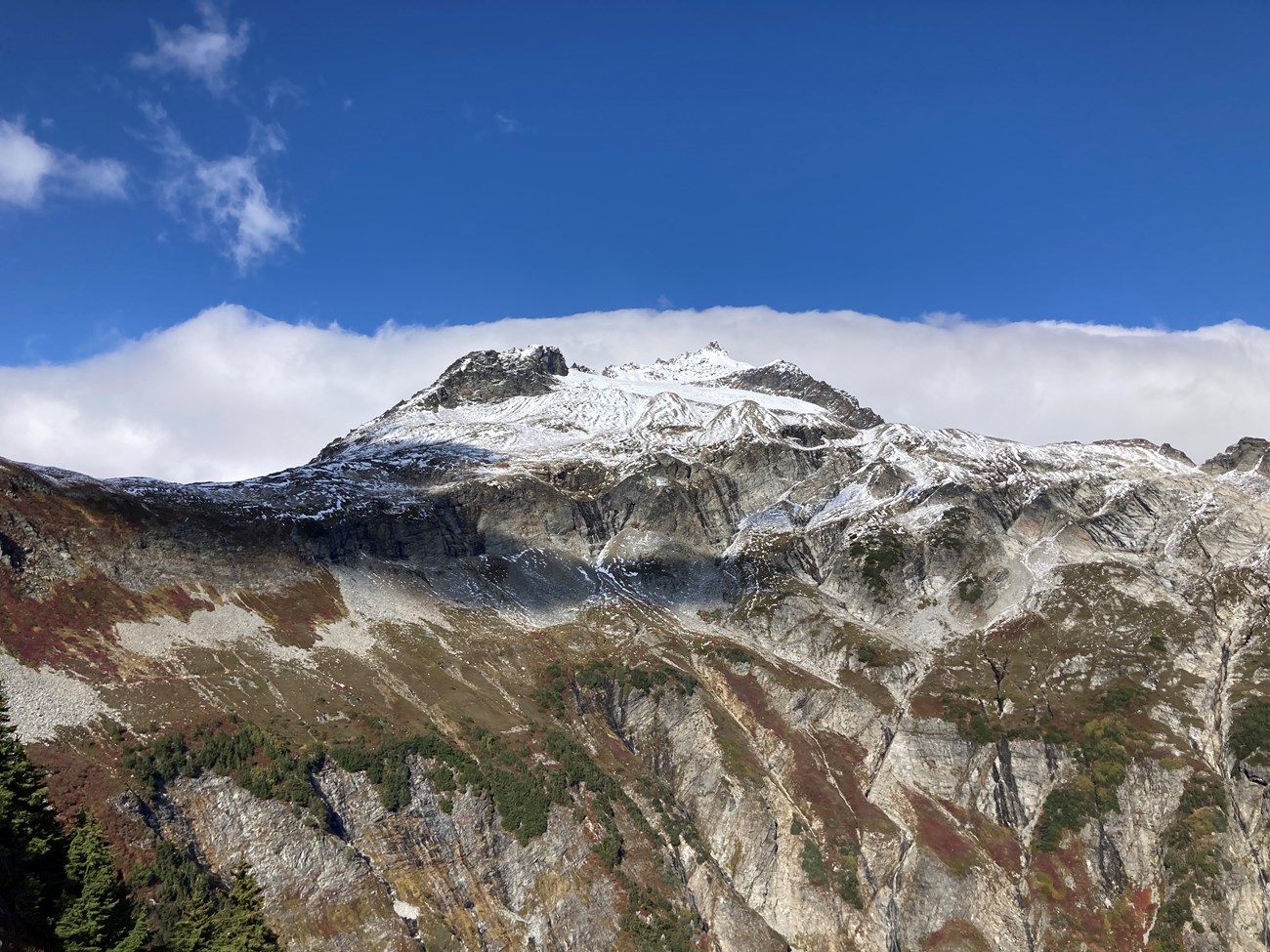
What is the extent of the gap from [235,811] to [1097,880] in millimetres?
123644

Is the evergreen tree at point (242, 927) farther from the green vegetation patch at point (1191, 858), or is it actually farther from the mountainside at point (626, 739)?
the green vegetation patch at point (1191, 858)

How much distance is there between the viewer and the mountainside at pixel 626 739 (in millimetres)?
114438

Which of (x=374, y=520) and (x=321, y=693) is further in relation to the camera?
(x=374, y=520)

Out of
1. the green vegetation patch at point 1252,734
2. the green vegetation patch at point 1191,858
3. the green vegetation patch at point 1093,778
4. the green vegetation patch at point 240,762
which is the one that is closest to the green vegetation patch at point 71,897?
the green vegetation patch at point 240,762

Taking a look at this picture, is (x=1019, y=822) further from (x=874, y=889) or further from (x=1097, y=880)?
(x=874, y=889)

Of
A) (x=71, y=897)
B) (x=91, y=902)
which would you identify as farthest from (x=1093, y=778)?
(x=71, y=897)

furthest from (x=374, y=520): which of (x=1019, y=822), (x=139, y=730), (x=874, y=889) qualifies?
(x=1019, y=822)

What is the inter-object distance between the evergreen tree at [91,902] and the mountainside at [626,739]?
27.3 meters

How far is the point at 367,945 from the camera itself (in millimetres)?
102688

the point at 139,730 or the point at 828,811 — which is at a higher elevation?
the point at 139,730

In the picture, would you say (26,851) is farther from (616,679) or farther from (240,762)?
(616,679)

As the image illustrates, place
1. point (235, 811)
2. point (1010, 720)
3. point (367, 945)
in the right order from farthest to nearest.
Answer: point (1010, 720) → point (235, 811) → point (367, 945)

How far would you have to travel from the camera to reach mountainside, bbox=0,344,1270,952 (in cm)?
11444

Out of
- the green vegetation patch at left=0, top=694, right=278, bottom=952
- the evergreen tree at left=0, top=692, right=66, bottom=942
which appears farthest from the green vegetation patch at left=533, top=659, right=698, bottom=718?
the evergreen tree at left=0, top=692, right=66, bottom=942
